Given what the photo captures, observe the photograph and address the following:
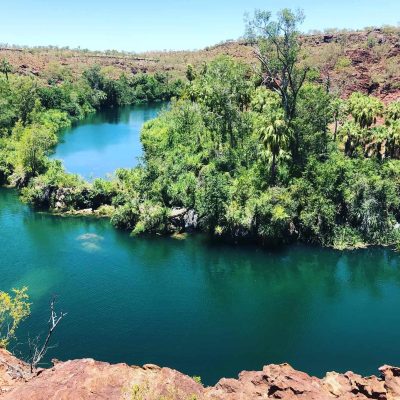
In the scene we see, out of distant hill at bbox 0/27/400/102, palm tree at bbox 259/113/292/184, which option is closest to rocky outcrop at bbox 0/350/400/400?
palm tree at bbox 259/113/292/184

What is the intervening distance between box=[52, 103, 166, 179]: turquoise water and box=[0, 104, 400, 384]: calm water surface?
1726 cm

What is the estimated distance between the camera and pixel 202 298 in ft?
137

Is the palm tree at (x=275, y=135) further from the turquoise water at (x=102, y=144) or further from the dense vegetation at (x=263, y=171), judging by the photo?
the turquoise water at (x=102, y=144)

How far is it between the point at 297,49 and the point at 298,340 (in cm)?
3629

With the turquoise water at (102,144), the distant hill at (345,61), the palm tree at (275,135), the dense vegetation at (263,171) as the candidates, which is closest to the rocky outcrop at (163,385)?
the dense vegetation at (263,171)

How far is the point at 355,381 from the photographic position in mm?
24781

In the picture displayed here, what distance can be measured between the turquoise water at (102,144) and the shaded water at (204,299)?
18.0 metres

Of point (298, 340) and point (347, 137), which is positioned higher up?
point (347, 137)

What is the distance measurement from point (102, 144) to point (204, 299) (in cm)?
6553

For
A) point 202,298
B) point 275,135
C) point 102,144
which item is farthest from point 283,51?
point 102,144

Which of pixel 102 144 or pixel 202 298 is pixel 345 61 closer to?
pixel 102 144

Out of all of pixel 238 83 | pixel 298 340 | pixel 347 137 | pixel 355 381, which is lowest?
pixel 298 340

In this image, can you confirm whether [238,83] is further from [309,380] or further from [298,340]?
[309,380]

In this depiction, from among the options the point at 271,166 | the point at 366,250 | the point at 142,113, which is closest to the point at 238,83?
the point at 271,166
